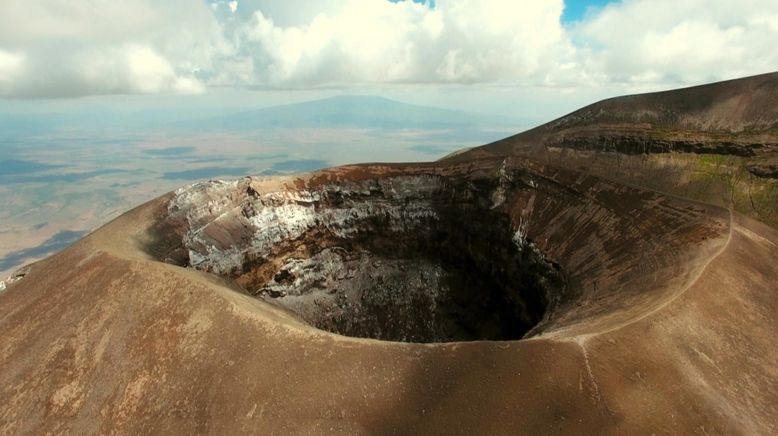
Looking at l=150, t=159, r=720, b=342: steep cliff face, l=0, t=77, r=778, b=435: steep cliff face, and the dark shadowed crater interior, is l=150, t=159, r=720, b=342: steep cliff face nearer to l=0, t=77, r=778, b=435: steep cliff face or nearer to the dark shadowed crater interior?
the dark shadowed crater interior

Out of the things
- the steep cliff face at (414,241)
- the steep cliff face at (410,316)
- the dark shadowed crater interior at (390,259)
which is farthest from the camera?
the dark shadowed crater interior at (390,259)

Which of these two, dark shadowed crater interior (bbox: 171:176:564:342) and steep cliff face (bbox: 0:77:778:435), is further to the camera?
dark shadowed crater interior (bbox: 171:176:564:342)

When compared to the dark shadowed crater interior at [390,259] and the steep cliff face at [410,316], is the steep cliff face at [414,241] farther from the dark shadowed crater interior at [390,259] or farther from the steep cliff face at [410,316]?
the steep cliff face at [410,316]

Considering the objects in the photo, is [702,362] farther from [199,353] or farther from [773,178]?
[773,178]

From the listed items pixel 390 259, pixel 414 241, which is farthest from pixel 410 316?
pixel 414 241

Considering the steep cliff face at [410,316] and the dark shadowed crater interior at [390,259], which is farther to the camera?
the dark shadowed crater interior at [390,259]

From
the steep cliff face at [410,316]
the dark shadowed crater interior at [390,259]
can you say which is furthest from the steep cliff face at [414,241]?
the steep cliff face at [410,316]

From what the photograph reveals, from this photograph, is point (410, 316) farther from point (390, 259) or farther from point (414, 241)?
Result: point (414, 241)

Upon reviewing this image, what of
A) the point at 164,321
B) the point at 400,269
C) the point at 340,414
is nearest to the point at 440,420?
the point at 340,414

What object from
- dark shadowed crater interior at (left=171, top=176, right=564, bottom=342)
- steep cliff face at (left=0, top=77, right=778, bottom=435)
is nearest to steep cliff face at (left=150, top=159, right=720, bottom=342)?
dark shadowed crater interior at (left=171, top=176, right=564, bottom=342)
